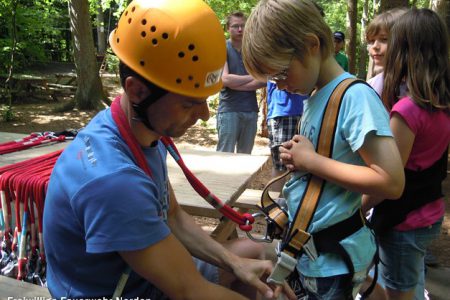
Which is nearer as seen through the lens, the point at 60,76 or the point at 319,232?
the point at 319,232

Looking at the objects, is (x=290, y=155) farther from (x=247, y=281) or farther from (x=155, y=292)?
(x=155, y=292)

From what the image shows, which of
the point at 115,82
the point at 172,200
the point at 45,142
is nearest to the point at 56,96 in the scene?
the point at 115,82

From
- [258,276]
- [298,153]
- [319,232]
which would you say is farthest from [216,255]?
[298,153]

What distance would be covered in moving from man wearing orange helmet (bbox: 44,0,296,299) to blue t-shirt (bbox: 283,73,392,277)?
0.41 m

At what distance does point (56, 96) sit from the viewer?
1423 cm

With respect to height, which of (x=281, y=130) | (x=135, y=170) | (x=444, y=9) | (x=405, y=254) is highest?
(x=444, y=9)

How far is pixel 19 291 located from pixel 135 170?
1.11 meters

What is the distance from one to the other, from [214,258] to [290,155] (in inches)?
22.4

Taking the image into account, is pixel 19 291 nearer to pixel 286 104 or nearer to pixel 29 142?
pixel 29 142

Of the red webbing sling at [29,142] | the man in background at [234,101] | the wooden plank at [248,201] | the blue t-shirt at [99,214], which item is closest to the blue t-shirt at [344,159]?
the blue t-shirt at [99,214]

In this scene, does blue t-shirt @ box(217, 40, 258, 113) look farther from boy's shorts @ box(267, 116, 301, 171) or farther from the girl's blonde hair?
the girl's blonde hair

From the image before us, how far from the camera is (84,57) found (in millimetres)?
10844

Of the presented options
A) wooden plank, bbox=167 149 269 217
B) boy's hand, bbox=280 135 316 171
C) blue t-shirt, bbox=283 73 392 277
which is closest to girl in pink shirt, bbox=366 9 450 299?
blue t-shirt, bbox=283 73 392 277

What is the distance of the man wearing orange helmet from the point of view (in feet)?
4.09
